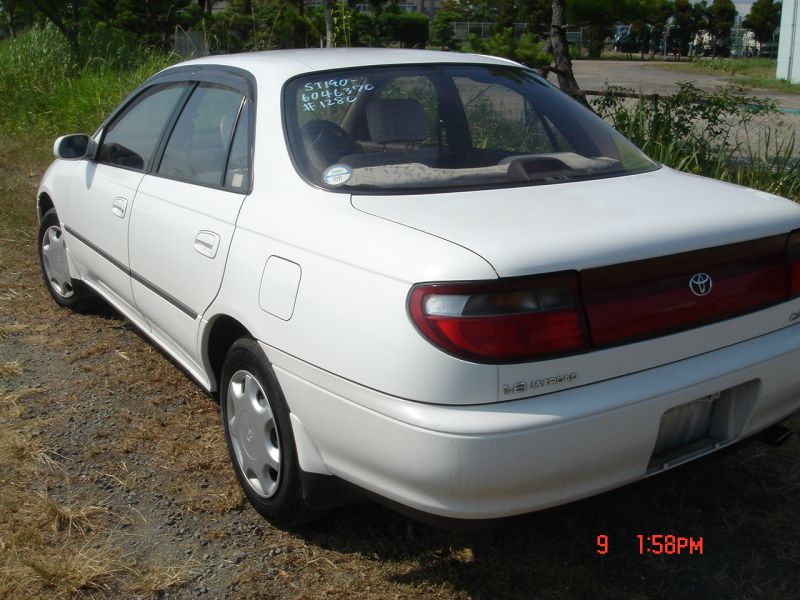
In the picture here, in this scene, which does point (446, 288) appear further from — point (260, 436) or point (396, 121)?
point (396, 121)

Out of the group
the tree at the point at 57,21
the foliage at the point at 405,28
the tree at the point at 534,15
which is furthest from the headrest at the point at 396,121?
the foliage at the point at 405,28

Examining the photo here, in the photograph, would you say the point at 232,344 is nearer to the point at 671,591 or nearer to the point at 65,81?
the point at 671,591

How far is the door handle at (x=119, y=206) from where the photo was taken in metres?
3.74

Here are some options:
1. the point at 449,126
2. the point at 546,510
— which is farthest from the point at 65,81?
the point at 546,510

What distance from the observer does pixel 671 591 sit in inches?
103

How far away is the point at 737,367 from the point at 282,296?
1.33 meters

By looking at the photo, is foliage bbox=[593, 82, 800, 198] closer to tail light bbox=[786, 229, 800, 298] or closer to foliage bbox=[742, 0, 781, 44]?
tail light bbox=[786, 229, 800, 298]

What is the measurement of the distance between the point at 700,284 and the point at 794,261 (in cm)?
49

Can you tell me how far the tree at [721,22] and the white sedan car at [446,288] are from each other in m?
50.4

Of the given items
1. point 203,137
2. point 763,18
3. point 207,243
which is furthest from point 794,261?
point 763,18

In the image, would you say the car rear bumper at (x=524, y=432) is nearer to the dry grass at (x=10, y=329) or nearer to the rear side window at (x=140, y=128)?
Answer: the rear side window at (x=140, y=128)

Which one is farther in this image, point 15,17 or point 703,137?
point 15,17

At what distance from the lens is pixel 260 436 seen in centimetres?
284
